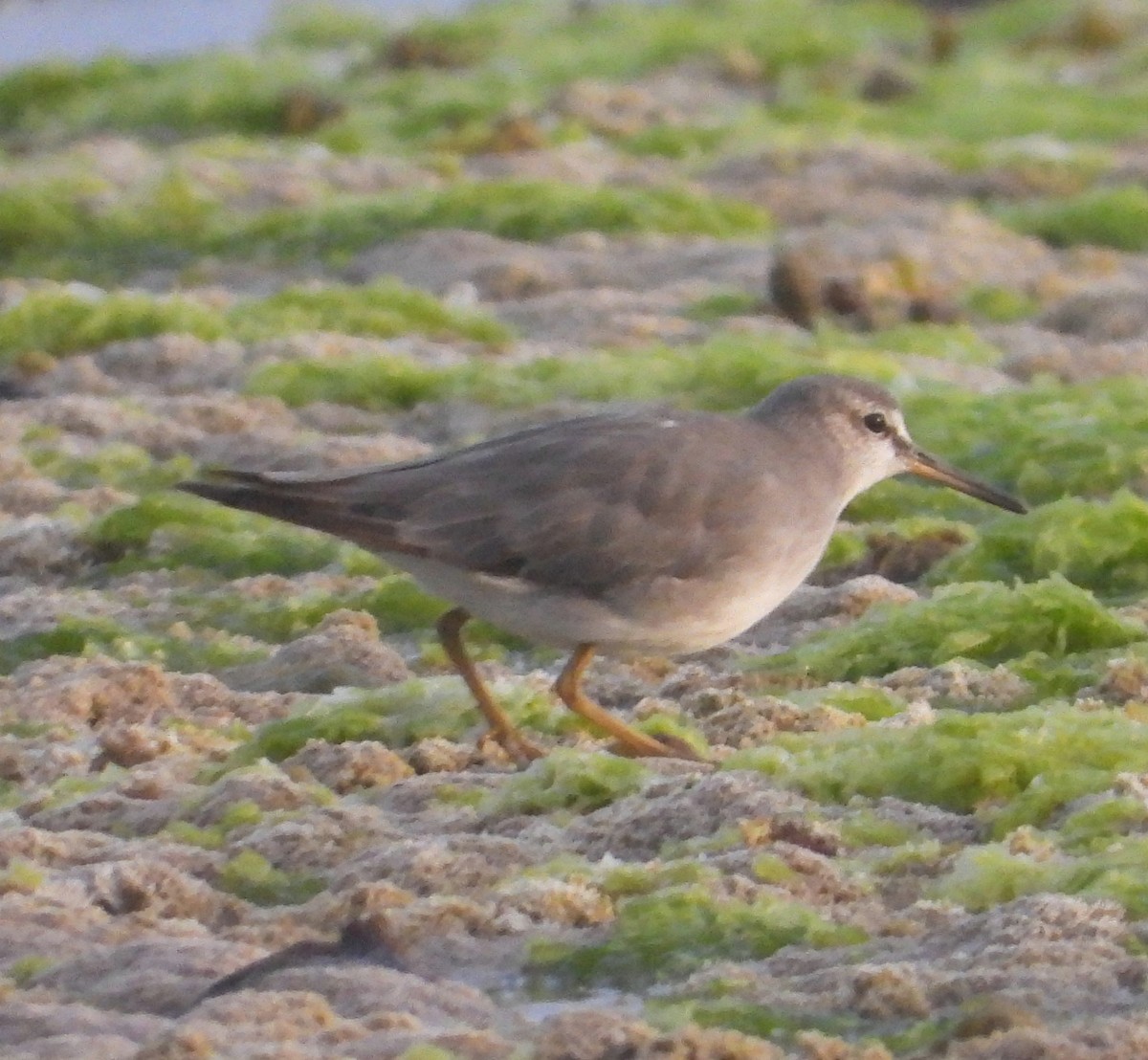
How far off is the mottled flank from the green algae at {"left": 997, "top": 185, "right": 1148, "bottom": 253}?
23mm

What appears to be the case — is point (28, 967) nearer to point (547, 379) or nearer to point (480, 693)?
point (480, 693)

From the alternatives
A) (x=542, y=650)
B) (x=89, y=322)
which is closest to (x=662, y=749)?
(x=542, y=650)

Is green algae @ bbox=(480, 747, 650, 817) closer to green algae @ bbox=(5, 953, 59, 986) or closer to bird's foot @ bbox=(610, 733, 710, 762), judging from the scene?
bird's foot @ bbox=(610, 733, 710, 762)

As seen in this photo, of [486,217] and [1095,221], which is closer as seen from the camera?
[486,217]

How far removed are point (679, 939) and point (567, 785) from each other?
88 cm

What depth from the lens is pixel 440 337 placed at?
10.3 metres

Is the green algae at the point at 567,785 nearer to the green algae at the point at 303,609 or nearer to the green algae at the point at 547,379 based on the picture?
the green algae at the point at 303,609

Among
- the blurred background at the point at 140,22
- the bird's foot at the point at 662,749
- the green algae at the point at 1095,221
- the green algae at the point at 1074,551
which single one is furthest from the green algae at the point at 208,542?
the blurred background at the point at 140,22

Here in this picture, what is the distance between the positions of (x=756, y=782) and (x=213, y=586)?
256cm

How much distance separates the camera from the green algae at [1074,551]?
745cm

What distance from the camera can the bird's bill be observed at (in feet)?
23.5

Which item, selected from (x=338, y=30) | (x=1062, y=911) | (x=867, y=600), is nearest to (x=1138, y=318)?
(x=867, y=600)

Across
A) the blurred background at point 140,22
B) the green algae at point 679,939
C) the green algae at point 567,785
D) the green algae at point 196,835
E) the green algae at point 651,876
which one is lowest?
the green algae at point 679,939

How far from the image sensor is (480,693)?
241 inches
